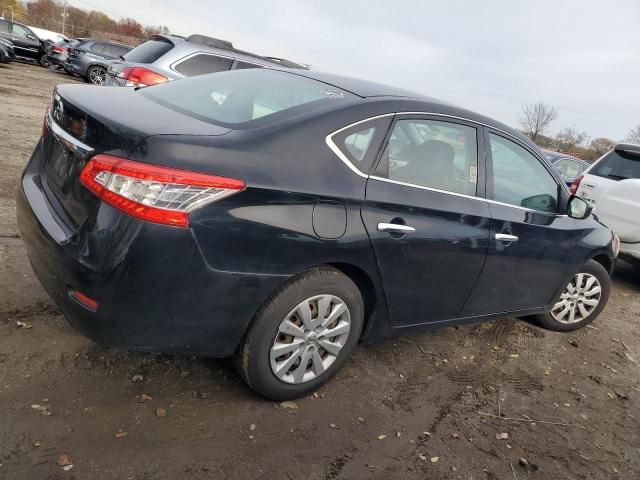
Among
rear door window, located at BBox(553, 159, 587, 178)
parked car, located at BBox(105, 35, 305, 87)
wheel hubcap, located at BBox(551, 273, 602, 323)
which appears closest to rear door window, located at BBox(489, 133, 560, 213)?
wheel hubcap, located at BBox(551, 273, 602, 323)

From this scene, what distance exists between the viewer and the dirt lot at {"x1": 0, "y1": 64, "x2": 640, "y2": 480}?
7.45 feet

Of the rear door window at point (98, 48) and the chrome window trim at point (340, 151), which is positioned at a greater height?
the chrome window trim at point (340, 151)

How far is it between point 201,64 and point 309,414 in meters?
6.10

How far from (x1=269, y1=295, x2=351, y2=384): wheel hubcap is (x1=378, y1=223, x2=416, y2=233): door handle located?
436 millimetres

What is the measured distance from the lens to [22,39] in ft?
69.3

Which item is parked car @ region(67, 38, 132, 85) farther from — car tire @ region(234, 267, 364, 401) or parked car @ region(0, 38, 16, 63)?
car tire @ region(234, 267, 364, 401)

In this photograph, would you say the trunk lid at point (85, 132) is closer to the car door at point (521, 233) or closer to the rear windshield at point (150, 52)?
the car door at point (521, 233)

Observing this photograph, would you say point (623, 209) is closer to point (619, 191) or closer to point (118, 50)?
point (619, 191)

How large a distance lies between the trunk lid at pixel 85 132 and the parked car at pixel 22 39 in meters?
21.7

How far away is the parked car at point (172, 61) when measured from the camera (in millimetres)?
6816

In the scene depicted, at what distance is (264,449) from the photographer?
2426 mm

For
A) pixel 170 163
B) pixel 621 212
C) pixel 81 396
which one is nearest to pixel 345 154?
pixel 170 163

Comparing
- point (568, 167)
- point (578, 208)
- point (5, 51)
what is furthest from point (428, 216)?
point (5, 51)

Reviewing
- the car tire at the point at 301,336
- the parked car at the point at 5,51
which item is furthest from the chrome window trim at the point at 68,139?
the parked car at the point at 5,51
